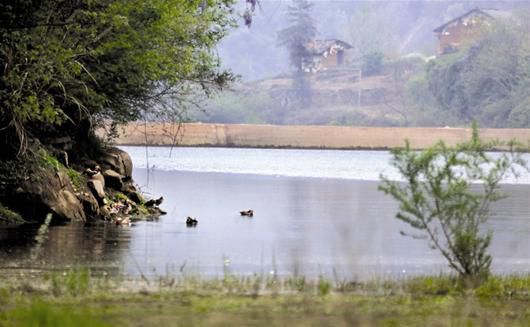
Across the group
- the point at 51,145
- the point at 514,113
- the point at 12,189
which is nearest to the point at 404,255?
the point at 12,189

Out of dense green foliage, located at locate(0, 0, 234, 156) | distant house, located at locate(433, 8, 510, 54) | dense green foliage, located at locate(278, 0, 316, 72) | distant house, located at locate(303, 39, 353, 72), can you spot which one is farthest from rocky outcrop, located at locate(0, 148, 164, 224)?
distant house, located at locate(303, 39, 353, 72)

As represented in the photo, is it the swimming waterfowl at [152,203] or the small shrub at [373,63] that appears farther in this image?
the small shrub at [373,63]

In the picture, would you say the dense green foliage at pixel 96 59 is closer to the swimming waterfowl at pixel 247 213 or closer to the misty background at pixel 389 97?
the swimming waterfowl at pixel 247 213

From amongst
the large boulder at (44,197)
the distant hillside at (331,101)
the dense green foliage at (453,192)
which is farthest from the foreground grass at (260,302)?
the distant hillside at (331,101)

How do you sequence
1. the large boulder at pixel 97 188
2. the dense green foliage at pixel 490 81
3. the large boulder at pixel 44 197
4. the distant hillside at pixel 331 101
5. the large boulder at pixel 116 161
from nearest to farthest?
the large boulder at pixel 44 197
the large boulder at pixel 97 188
the large boulder at pixel 116 161
the dense green foliage at pixel 490 81
the distant hillside at pixel 331 101

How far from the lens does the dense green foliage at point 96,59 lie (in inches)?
922

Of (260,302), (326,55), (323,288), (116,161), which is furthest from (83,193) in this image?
(326,55)

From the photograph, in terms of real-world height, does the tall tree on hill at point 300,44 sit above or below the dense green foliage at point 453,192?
above

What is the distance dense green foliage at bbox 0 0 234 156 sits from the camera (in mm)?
23406

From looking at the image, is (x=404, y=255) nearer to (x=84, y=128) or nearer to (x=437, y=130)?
(x=84, y=128)

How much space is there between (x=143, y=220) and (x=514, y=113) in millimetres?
93245

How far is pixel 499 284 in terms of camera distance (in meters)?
15.2

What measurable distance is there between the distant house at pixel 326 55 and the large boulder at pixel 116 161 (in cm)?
12844

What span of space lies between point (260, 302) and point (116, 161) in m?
19.8
